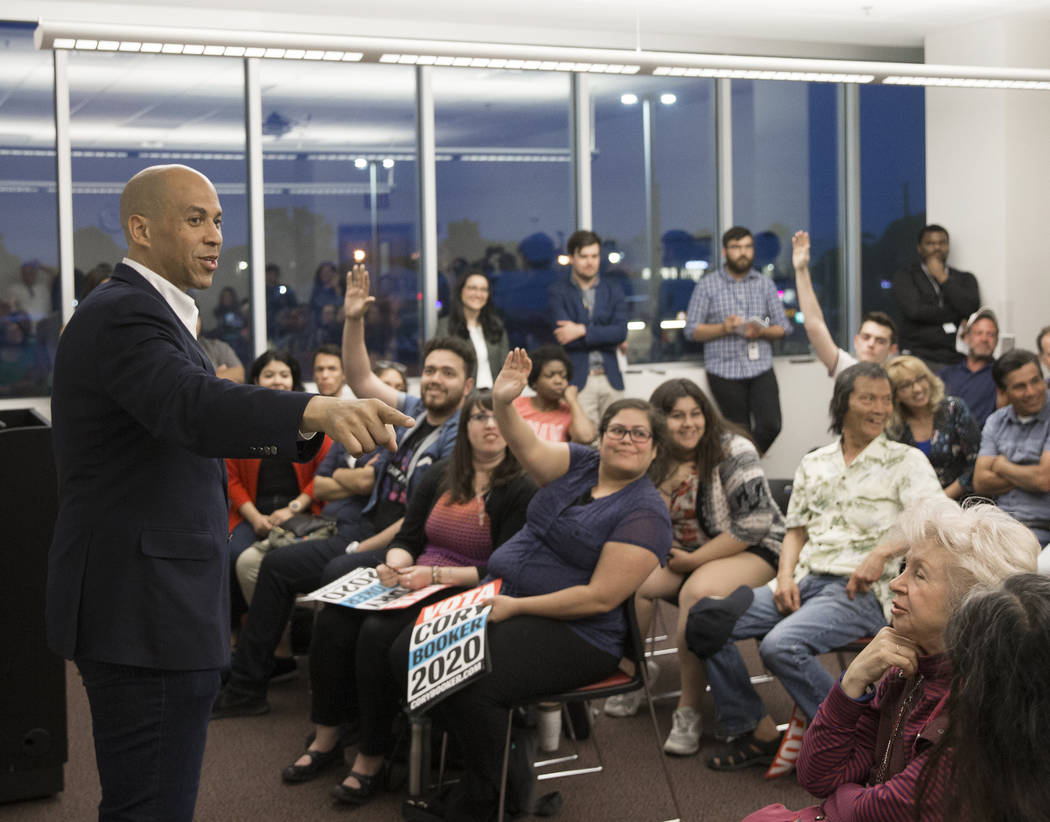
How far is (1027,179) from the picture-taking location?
7.97m

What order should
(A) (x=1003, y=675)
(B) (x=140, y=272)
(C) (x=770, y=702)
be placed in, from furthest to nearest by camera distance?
1. (C) (x=770, y=702)
2. (B) (x=140, y=272)
3. (A) (x=1003, y=675)

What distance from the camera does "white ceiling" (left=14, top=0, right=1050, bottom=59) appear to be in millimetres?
6855

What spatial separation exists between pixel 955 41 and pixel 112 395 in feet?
24.7

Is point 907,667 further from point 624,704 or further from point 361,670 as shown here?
point 624,704

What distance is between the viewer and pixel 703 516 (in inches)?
158

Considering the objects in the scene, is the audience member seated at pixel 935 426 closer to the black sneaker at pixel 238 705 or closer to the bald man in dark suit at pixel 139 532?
the black sneaker at pixel 238 705

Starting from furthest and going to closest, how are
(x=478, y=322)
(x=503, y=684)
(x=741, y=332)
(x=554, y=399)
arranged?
(x=741, y=332) → (x=478, y=322) → (x=554, y=399) → (x=503, y=684)

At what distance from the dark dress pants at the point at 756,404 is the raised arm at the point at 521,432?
4.59 meters

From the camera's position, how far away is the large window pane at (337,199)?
24.4ft

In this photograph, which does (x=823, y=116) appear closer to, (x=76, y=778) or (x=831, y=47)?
(x=831, y=47)

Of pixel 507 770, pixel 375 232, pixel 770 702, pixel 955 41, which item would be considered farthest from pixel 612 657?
pixel 955 41

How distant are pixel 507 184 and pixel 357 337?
4.29 meters

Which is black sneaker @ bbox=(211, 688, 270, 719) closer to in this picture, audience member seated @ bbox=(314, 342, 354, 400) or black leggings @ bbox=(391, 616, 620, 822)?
black leggings @ bbox=(391, 616, 620, 822)

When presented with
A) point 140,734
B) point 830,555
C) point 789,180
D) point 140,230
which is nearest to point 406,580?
point 830,555
